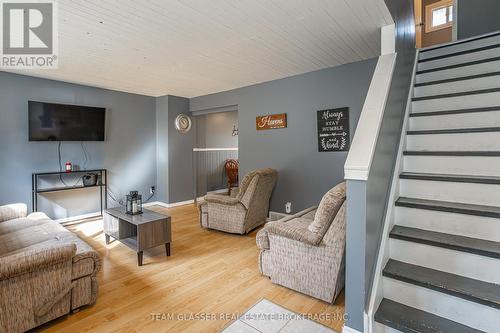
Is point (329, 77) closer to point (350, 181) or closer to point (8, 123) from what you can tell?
point (350, 181)

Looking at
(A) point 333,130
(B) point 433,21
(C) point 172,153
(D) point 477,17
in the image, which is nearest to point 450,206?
(A) point 333,130

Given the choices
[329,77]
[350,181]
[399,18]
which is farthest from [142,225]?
[399,18]

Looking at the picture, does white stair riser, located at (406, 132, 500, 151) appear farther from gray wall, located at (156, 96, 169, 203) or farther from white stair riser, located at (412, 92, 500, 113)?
gray wall, located at (156, 96, 169, 203)

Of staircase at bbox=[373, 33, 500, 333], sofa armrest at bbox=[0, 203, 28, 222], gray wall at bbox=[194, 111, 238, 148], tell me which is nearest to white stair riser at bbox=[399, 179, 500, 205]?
staircase at bbox=[373, 33, 500, 333]

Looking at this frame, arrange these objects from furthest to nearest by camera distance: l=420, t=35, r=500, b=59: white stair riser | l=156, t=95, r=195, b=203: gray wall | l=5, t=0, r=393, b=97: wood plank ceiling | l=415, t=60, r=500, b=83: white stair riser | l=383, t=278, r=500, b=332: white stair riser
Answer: l=156, t=95, r=195, b=203: gray wall
l=420, t=35, r=500, b=59: white stair riser
l=415, t=60, r=500, b=83: white stair riser
l=5, t=0, r=393, b=97: wood plank ceiling
l=383, t=278, r=500, b=332: white stair riser

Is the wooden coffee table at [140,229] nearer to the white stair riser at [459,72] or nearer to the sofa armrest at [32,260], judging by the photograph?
the sofa armrest at [32,260]

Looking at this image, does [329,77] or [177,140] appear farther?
[177,140]

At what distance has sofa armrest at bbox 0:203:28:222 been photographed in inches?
118

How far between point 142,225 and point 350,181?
2.14 meters

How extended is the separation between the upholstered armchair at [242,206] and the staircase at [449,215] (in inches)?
73.5

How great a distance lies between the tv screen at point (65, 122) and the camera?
3.85 meters

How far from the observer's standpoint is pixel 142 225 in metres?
2.66

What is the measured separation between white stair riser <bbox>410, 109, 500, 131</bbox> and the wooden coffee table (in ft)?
9.25

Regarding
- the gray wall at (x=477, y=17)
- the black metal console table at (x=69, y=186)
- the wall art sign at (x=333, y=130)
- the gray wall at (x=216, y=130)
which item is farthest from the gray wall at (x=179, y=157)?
the gray wall at (x=477, y=17)
